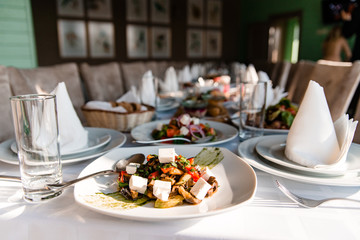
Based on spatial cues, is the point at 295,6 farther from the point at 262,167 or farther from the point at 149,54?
the point at 262,167

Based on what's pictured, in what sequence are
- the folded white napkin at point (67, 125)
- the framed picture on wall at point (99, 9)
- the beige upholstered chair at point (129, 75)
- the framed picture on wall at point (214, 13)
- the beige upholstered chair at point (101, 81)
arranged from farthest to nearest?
the framed picture on wall at point (214, 13) < the framed picture on wall at point (99, 9) < the beige upholstered chair at point (129, 75) < the beige upholstered chair at point (101, 81) < the folded white napkin at point (67, 125)

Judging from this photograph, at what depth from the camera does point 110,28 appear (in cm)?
582

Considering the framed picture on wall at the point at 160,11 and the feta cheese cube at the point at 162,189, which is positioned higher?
the framed picture on wall at the point at 160,11

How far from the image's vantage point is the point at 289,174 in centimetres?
66

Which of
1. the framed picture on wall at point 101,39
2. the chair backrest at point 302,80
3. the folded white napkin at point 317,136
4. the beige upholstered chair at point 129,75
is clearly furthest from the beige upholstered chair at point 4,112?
the framed picture on wall at point 101,39

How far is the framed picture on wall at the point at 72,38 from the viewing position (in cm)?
518

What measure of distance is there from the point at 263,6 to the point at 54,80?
8.35m

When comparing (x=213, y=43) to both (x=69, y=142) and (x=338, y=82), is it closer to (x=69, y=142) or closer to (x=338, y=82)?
(x=338, y=82)

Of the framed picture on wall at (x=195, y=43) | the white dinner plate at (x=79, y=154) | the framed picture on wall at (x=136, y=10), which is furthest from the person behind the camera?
the framed picture on wall at (x=195, y=43)

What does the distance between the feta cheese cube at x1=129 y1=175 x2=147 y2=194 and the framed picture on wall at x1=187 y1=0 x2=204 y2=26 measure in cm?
709

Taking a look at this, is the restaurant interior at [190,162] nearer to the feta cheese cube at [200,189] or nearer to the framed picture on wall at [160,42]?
the feta cheese cube at [200,189]

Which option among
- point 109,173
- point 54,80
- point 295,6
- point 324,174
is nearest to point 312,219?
point 324,174

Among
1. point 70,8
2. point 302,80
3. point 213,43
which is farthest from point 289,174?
point 213,43

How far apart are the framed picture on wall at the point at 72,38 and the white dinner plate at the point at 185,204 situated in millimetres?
5099
